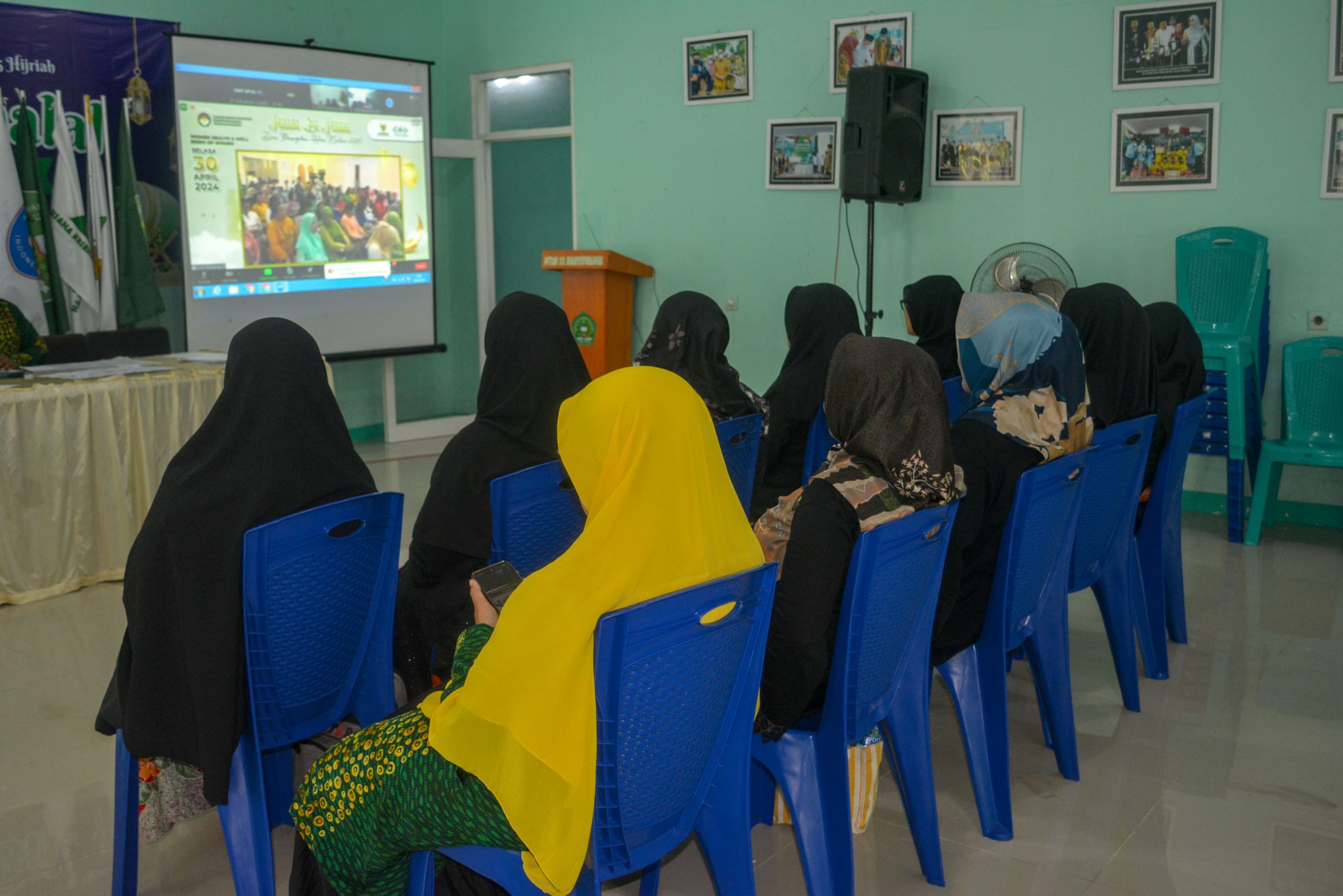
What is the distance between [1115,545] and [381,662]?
194 centimetres

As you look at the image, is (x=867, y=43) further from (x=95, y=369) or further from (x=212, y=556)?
(x=212, y=556)

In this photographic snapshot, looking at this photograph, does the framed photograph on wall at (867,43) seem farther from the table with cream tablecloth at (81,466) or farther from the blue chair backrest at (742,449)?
the table with cream tablecloth at (81,466)

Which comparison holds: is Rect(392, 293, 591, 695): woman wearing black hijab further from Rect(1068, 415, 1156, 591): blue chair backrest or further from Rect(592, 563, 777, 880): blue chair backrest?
Rect(1068, 415, 1156, 591): blue chair backrest

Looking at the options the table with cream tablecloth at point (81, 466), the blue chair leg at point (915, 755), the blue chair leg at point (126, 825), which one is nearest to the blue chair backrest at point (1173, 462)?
the blue chair leg at point (915, 755)

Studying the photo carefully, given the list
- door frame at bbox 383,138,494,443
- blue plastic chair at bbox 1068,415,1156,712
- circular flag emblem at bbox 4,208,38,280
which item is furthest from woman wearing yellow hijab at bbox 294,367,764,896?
door frame at bbox 383,138,494,443

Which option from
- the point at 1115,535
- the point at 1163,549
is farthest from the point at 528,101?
the point at 1115,535

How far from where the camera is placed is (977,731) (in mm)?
2252

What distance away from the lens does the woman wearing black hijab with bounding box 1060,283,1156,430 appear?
2920 mm

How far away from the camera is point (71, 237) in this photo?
5324mm

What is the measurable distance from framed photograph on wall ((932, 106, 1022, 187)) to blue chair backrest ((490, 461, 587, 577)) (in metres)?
3.91

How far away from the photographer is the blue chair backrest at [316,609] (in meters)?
1.75

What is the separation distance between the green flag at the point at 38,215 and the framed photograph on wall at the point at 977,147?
4.47 meters

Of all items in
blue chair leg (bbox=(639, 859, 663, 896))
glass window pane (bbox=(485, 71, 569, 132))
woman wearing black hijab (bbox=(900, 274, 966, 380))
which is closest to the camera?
blue chair leg (bbox=(639, 859, 663, 896))

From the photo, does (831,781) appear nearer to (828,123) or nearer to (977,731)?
(977,731)
